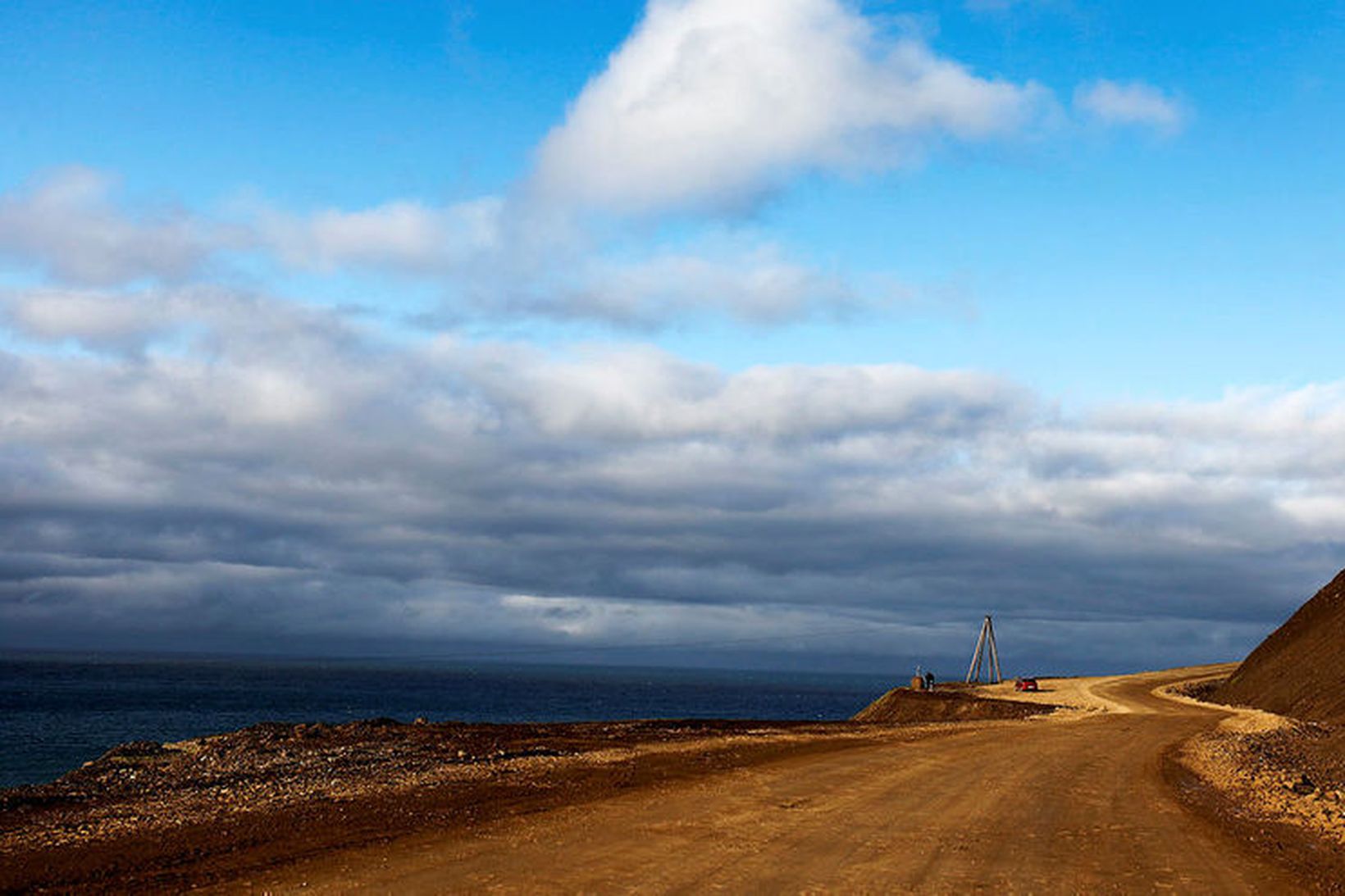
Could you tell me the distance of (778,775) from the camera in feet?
91.0

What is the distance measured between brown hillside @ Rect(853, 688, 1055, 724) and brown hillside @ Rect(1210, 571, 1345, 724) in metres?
11.6

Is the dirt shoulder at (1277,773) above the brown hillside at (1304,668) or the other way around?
the other way around

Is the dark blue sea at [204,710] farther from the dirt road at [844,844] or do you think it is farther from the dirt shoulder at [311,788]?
the dirt road at [844,844]

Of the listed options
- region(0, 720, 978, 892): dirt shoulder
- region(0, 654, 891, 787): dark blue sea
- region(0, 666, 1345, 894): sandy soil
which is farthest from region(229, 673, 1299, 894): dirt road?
region(0, 654, 891, 787): dark blue sea

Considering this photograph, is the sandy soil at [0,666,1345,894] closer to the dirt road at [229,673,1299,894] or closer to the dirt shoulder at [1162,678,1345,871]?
the dirt road at [229,673,1299,894]

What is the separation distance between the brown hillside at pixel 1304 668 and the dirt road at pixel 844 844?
2789 cm

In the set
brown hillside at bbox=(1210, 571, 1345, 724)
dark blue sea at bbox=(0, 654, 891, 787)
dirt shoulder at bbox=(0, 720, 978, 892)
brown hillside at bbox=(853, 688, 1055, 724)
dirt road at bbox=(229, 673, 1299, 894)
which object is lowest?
dark blue sea at bbox=(0, 654, 891, 787)

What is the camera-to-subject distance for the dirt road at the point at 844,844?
14891 mm

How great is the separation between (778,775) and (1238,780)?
1202cm

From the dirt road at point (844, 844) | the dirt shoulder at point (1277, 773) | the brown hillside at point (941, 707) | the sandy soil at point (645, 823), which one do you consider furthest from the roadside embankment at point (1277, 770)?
the brown hillside at point (941, 707)

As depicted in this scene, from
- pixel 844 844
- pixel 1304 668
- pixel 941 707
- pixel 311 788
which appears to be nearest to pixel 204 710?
pixel 941 707

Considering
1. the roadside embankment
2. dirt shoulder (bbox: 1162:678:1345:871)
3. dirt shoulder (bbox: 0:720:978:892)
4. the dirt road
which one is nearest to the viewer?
the dirt road

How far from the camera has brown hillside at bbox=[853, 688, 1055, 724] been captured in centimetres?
6281

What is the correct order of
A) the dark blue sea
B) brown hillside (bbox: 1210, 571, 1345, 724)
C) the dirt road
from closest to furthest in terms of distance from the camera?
the dirt road
brown hillside (bbox: 1210, 571, 1345, 724)
the dark blue sea
